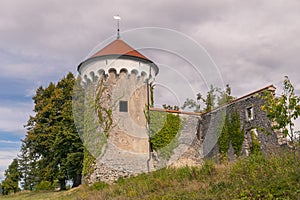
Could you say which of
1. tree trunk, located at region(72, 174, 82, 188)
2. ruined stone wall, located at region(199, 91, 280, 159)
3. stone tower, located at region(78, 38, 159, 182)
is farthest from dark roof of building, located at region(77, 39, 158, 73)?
tree trunk, located at region(72, 174, 82, 188)

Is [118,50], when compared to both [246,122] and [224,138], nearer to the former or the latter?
[224,138]

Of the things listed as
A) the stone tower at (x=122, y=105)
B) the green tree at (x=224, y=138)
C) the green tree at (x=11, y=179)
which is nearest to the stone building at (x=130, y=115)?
the stone tower at (x=122, y=105)

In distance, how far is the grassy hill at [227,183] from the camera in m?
7.44

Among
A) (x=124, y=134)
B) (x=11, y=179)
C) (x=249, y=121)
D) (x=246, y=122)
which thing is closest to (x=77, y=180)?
(x=124, y=134)

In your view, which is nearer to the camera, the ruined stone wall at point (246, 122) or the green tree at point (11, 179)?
the ruined stone wall at point (246, 122)

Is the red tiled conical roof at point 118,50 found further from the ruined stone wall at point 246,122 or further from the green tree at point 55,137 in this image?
the green tree at point 55,137

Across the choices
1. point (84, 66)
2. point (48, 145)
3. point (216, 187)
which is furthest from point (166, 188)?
point (48, 145)

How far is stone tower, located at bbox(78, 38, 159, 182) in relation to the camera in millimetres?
16359

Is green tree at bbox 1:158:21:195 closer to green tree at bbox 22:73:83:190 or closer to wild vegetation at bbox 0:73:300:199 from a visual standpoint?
wild vegetation at bbox 0:73:300:199

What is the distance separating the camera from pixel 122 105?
672 inches

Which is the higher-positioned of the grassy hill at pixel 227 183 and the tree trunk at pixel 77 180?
the grassy hill at pixel 227 183

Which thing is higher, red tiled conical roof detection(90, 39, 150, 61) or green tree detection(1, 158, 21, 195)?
red tiled conical roof detection(90, 39, 150, 61)

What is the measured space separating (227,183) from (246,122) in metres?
8.43

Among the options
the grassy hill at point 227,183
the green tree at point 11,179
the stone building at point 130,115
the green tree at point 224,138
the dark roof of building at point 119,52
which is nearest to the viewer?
the grassy hill at point 227,183
